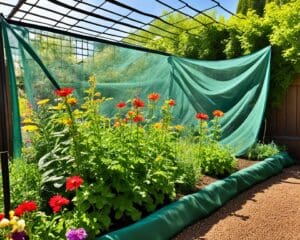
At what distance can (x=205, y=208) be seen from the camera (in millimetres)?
3027

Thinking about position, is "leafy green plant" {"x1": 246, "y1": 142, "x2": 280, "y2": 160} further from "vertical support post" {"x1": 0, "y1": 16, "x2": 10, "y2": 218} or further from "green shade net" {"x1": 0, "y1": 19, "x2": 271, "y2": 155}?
"vertical support post" {"x1": 0, "y1": 16, "x2": 10, "y2": 218}

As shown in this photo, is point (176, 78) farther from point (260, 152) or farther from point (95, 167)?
point (95, 167)

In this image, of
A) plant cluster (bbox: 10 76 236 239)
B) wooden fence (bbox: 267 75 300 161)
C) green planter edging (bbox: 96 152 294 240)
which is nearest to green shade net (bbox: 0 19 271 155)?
wooden fence (bbox: 267 75 300 161)

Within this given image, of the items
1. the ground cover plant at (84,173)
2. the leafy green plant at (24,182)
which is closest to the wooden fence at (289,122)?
the ground cover plant at (84,173)

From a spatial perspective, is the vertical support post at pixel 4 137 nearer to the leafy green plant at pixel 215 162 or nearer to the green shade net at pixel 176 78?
the green shade net at pixel 176 78

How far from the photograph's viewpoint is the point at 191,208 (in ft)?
9.48

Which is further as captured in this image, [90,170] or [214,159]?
[214,159]

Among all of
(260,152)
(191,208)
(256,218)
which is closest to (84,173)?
(191,208)

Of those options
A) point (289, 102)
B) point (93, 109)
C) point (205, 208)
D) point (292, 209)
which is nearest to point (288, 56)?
point (289, 102)

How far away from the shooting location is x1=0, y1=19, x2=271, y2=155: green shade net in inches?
148

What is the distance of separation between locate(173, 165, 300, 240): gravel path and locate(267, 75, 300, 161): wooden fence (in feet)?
5.06

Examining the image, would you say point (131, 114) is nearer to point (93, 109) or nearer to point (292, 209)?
point (93, 109)

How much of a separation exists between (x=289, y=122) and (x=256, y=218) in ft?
9.26

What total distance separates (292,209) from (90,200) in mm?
1944
